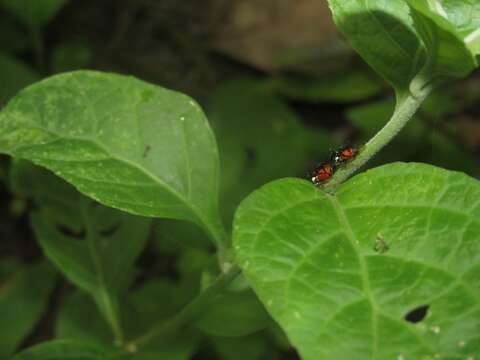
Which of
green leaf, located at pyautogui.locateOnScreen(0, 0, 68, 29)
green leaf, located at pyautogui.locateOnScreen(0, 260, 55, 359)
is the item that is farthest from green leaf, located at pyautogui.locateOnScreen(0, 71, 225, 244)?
green leaf, located at pyautogui.locateOnScreen(0, 0, 68, 29)

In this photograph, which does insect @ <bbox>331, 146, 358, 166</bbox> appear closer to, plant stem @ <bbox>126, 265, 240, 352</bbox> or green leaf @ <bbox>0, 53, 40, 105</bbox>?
plant stem @ <bbox>126, 265, 240, 352</bbox>

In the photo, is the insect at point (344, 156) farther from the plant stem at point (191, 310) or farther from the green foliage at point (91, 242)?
the green foliage at point (91, 242)

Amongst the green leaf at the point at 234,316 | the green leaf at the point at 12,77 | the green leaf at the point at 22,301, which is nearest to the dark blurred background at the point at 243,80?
the green leaf at the point at 12,77

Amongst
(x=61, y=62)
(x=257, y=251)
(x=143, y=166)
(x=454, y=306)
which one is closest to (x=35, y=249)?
(x=61, y=62)

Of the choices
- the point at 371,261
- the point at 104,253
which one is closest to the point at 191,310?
the point at 104,253

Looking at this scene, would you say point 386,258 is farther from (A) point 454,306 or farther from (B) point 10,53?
(B) point 10,53
